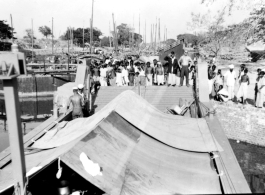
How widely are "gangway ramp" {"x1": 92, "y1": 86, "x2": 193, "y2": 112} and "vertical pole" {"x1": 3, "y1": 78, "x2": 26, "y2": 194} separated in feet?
21.2

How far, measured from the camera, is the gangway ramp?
1042 centimetres

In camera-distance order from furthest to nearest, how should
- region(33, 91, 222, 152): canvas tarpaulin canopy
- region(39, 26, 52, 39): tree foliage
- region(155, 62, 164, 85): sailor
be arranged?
region(39, 26, 52, 39): tree foliage
region(155, 62, 164, 85): sailor
region(33, 91, 222, 152): canvas tarpaulin canopy

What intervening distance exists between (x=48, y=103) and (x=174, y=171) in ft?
70.0

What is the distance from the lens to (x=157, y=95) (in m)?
10.9

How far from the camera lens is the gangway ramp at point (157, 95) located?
34.2ft

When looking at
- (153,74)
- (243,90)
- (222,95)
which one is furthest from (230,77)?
(153,74)

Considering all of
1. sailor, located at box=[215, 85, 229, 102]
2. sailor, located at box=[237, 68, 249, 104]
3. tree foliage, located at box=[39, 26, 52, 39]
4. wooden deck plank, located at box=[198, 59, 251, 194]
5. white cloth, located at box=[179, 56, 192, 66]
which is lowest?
wooden deck plank, located at box=[198, 59, 251, 194]

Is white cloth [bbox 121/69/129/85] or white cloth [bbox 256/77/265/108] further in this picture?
white cloth [bbox 121/69/129/85]

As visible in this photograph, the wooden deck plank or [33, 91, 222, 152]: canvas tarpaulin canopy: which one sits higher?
[33, 91, 222, 152]: canvas tarpaulin canopy

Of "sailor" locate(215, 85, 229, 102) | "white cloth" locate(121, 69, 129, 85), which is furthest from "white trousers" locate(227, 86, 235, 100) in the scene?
"white cloth" locate(121, 69, 129, 85)

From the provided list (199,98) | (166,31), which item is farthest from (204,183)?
(166,31)

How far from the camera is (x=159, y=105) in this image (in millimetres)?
10367

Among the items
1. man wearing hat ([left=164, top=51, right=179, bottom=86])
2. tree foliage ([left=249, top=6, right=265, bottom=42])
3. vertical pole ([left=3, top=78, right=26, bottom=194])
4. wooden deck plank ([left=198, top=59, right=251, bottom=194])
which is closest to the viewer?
vertical pole ([left=3, top=78, right=26, bottom=194])

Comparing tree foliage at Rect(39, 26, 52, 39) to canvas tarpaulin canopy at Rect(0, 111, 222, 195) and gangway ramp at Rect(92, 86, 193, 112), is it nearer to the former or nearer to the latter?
gangway ramp at Rect(92, 86, 193, 112)
